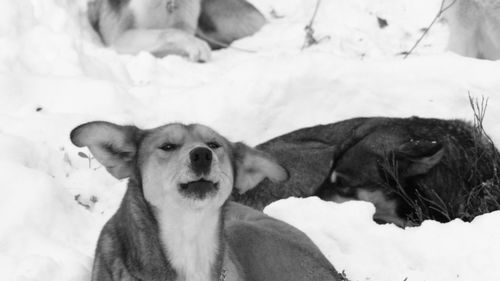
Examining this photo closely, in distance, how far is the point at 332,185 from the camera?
7.64 m

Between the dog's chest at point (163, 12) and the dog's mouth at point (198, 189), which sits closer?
the dog's mouth at point (198, 189)

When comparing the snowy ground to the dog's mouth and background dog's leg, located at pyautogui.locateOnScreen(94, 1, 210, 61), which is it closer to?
background dog's leg, located at pyautogui.locateOnScreen(94, 1, 210, 61)

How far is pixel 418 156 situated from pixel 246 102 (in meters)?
1.74

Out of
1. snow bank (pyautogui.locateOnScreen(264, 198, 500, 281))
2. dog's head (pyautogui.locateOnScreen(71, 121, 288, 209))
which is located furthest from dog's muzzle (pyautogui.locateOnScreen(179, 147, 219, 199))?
snow bank (pyautogui.locateOnScreen(264, 198, 500, 281))

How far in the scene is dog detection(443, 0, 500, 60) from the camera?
388 inches

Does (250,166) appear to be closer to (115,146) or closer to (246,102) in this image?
(115,146)

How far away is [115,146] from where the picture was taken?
5.28 meters

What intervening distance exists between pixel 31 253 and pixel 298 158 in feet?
8.93

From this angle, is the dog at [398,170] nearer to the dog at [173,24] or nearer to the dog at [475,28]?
the dog at [475,28]

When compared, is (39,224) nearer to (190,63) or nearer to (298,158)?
(298,158)

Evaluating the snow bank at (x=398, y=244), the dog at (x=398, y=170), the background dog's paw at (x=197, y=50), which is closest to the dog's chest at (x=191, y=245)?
the snow bank at (x=398, y=244)

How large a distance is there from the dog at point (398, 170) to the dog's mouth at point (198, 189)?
8.62 feet

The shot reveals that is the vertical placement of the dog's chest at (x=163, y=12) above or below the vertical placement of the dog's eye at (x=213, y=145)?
below

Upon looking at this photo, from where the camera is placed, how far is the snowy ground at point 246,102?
606 centimetres
